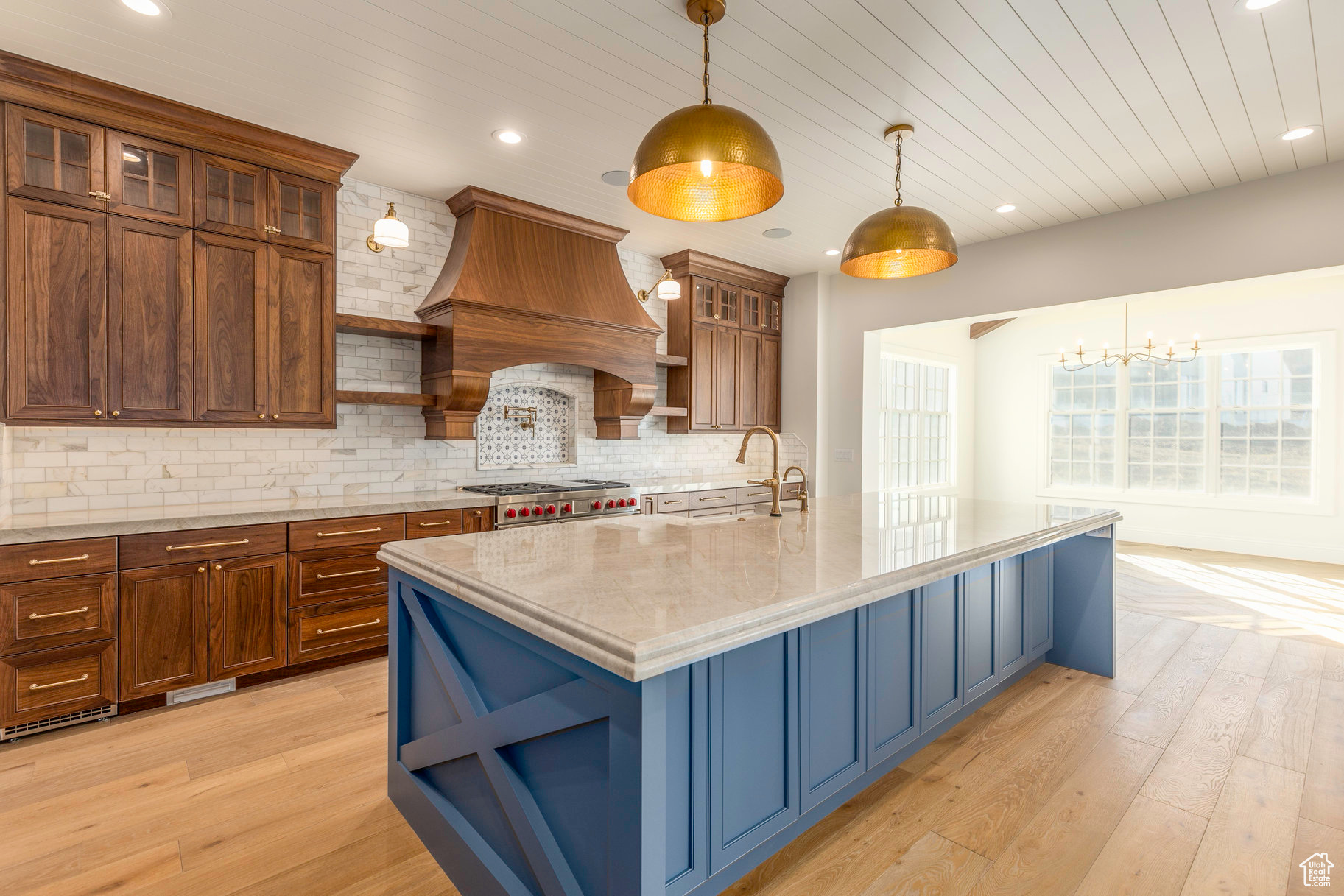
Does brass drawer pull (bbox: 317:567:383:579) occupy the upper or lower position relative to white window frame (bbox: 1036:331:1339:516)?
lower

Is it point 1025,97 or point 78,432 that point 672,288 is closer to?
point 1025,97

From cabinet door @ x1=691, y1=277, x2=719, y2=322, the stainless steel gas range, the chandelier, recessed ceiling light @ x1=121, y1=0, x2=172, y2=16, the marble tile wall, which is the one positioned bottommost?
the stainless steel gas range

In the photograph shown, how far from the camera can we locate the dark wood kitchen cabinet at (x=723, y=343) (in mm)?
5586

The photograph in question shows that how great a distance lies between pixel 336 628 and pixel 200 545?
0.78 metres

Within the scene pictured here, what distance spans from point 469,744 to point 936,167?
12.6 ft

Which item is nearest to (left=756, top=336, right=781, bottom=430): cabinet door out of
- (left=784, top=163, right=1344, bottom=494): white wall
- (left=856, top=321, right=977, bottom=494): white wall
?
(left=784, top=163, right=1344, bottom=494): white wall

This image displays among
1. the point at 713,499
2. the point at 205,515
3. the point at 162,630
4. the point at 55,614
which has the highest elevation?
the point at 205,515

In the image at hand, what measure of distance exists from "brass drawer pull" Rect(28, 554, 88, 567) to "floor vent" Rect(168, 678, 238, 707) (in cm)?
75

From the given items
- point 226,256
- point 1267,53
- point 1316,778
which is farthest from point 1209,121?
point 226,256

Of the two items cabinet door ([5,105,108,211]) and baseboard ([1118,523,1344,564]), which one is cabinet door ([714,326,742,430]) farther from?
baseboard ([1118,523,1344,564])

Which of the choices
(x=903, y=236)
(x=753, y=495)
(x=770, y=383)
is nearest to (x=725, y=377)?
(x=770, y=383)

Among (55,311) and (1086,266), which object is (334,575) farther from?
(1086,266)

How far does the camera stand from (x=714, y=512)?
5.32 m

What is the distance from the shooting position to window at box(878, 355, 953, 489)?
7.64 m
